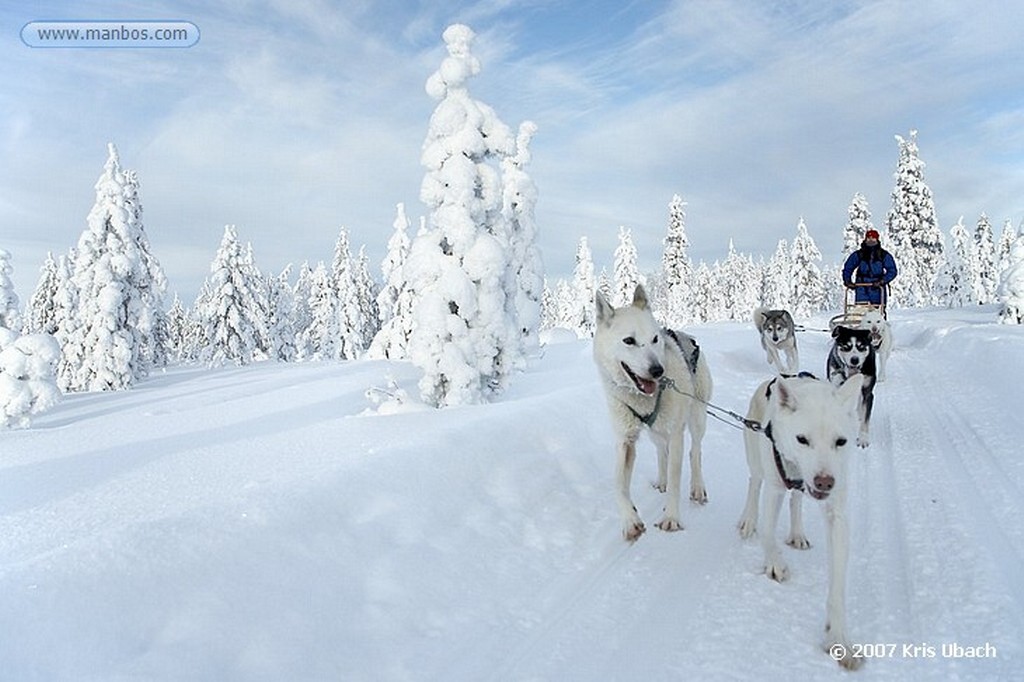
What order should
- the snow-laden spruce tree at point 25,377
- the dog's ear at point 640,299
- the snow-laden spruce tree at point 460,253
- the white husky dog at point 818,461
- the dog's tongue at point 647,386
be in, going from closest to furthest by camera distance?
the white husky dog at point 818,461, the dog's tongue at point 647,386, the dog's ear at point 640,299, the snow-laden spruce tree at point 460,253, the snow-laden spruce tree at point 25,377

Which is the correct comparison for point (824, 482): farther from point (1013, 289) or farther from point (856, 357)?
point (1013, 289)

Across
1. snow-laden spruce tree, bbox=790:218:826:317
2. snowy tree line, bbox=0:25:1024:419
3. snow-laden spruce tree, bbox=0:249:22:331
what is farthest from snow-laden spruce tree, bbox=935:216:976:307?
snow-laden spruce tree, bbox=0:249:22:331

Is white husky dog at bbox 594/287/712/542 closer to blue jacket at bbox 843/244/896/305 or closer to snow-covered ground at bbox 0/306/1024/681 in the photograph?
snow-covered ground at bbox 0/306/1024/681

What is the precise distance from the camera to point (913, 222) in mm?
53281

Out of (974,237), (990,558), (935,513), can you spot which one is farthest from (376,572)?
(974,237)

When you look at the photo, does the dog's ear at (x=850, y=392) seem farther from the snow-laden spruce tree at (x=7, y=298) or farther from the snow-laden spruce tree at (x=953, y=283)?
the snow-laden spruce tree at (x=953, y=283)

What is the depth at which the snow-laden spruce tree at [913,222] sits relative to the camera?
171 ft

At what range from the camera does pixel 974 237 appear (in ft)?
227

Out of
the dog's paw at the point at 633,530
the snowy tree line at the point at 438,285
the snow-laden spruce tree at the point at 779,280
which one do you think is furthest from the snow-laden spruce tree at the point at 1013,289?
the snow-laden spruce tree at the point at 779,280

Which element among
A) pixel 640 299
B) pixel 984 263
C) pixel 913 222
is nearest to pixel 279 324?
pixel 913 222

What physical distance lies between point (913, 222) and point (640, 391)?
2349 inches

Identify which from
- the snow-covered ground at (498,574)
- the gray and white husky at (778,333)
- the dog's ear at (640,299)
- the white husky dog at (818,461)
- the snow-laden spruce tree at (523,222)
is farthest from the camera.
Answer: the snow-laden spruce tree at (523,222)

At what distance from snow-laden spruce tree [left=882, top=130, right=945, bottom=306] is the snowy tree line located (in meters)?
0.12

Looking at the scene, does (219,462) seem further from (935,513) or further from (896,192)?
(896,192)
